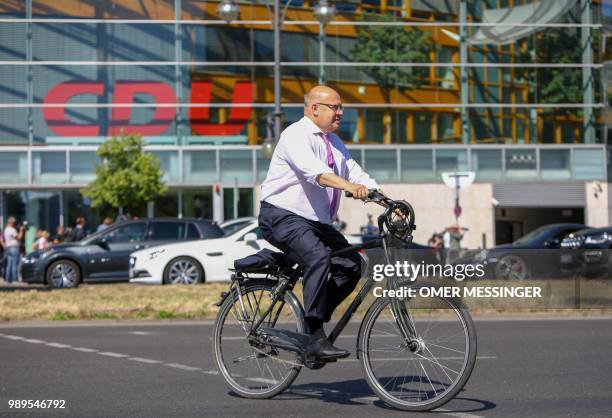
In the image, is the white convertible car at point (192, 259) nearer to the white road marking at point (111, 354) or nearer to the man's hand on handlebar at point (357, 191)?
the white road marking at point (111, 354)

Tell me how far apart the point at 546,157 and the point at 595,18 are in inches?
241

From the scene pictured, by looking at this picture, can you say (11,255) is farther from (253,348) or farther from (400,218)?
(400,218)

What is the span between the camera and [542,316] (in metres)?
15.1

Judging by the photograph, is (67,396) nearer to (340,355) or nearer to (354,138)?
(340,355)

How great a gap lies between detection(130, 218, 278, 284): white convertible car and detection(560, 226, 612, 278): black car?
5952 mm

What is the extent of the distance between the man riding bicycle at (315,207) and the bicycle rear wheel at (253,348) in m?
0.26

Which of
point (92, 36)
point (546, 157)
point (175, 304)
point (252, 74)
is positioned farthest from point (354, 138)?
point (175, 304)

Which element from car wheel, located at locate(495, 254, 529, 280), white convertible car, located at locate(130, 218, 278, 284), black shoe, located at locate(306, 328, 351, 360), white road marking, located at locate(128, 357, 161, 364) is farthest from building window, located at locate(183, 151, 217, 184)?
black shoe, located at locate(306, 328, 351, 360)

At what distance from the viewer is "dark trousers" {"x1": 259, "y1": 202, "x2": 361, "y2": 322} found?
642 cm

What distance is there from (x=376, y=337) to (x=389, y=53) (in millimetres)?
37061

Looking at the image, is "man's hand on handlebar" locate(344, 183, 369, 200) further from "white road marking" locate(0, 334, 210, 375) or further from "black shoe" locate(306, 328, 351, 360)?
"white road marking" locate(0, 334, 210, 375)

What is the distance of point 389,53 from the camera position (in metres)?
42.6

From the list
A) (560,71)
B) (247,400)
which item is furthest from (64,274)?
(560,71)

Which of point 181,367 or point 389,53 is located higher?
point 389,53
